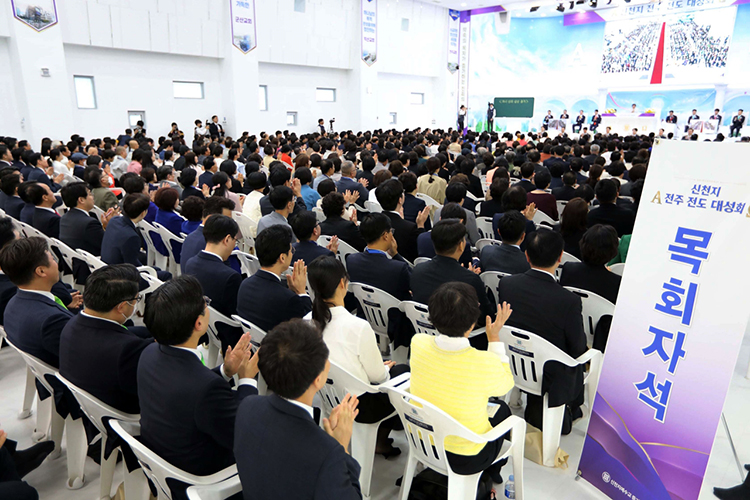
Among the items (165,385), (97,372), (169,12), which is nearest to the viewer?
(165,385)

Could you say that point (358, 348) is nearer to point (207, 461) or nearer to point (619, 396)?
point (207, 461)

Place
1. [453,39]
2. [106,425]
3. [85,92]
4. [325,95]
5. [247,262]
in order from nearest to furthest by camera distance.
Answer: [106,425] < [247,262] < [85,92] < [325,95] < [453,39]

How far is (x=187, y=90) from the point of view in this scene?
48.3 ft

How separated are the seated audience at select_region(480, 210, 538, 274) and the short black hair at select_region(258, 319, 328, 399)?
2160mm

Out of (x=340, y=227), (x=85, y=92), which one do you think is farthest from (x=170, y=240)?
(x=85, y=92)

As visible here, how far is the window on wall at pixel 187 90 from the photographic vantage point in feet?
47.6

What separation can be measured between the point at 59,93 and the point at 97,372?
1224 centimetres

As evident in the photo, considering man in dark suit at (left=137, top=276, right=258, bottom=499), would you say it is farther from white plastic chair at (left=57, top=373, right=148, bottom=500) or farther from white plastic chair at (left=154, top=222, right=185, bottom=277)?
white plastic chair at (left=154, top=222, right=185, bottom=277)

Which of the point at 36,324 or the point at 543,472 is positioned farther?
the point at 543,472

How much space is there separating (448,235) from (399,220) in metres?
1.43

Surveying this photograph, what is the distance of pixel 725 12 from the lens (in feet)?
56.5

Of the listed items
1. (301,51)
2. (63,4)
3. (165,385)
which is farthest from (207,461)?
(301,51)

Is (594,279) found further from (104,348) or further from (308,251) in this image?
(104,348)

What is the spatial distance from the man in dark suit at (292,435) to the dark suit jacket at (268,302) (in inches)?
45.0
